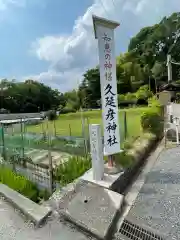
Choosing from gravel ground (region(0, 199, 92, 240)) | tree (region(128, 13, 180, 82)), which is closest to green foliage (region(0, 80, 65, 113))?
tree (region(128, 13, 180, 82))

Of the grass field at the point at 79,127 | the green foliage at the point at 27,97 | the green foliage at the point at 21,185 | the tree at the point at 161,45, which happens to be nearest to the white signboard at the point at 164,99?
the grass field at the point at 79,127

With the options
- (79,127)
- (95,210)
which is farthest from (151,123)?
(95,210)

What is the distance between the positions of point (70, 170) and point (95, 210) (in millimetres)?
1370

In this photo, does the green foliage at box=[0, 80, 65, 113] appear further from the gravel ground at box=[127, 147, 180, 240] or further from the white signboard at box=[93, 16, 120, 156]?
the gravel ground at box=[127, 147, 180, 240]

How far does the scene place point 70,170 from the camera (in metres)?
4.23

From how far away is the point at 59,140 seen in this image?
5.98 metres

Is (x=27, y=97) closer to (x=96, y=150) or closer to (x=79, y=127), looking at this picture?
(x=79, y=127)

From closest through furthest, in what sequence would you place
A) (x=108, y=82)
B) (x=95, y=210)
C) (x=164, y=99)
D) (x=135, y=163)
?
(x=95, y=210)
(x=108, y=82)
(x=135, y=163)
(x=164, y=99)

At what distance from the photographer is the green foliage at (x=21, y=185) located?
12.8 ft

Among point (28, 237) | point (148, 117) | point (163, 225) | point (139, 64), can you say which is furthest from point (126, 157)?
point (139, 64)

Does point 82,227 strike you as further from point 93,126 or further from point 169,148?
point 169,148

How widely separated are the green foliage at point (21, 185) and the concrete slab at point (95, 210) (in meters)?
1.02

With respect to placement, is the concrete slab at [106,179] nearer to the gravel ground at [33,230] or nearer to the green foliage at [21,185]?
the gravel ground at [33,230]

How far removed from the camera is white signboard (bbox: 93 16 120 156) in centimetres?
367
